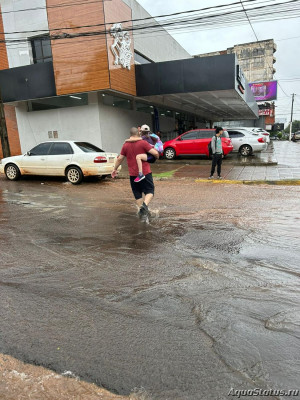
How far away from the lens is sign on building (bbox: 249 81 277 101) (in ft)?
161

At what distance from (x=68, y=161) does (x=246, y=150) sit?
11402mm

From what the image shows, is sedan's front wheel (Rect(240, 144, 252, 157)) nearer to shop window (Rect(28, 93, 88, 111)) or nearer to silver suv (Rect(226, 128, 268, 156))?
silver suv (Rect(226, 128, 268, 156))

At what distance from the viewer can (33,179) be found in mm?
11914

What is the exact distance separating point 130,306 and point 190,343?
0.76 meters

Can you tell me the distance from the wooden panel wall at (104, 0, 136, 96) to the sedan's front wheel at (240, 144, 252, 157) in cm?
715

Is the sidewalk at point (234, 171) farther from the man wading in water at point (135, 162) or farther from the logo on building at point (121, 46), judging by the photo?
the logo on building at point (121, 46)

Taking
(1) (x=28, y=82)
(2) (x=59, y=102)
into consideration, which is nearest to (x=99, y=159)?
(2) (x=59, y=102)

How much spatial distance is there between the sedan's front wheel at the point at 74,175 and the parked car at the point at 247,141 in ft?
35.8

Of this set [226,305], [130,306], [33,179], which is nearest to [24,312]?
[130,306]

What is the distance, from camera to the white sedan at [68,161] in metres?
10.2

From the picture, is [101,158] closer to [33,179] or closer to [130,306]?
[33,179]

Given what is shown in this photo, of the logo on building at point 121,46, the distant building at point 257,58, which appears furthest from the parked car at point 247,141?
the distant building at point 257,58

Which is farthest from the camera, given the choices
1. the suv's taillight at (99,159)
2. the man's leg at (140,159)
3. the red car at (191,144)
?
the red car at (191,144)

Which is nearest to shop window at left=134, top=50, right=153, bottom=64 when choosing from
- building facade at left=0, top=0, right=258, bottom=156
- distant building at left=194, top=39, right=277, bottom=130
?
building facade at left=0, top=0, right=258, bottom=156
